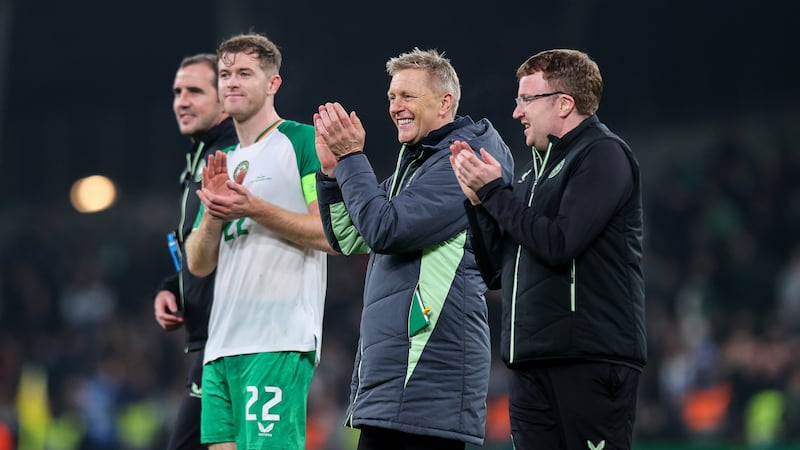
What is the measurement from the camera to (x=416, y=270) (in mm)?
4422

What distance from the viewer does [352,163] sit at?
4.49 m

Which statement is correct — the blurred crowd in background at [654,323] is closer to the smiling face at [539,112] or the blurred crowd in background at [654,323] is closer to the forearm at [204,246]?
the forearm at [204,246]

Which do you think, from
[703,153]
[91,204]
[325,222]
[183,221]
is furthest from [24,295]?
[325,222]

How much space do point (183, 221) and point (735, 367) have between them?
255 inches

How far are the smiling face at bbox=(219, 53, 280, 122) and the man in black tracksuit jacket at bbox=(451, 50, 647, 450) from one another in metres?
1.38

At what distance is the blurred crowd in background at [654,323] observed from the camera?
10.9m

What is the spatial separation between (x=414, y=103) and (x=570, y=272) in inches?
39.5

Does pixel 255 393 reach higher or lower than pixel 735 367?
higher

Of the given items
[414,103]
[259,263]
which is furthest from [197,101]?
[414,103]

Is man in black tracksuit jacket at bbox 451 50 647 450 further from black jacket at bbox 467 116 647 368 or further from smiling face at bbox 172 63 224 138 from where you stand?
smiling face at bbox 172 63 224 138

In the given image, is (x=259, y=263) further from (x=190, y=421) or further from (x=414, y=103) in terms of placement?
(x=414, y=103)

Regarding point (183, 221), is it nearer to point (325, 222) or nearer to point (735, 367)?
point (325, 222)

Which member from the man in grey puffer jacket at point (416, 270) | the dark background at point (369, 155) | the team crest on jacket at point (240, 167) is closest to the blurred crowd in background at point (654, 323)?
the dark background at point (369, 155)

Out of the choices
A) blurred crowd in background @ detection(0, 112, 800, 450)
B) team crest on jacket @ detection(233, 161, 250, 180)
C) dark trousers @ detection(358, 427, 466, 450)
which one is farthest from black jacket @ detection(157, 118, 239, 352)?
blurred crowd in background @ detection(0, 112, 800, 450)
